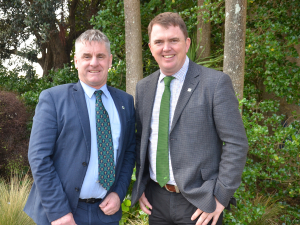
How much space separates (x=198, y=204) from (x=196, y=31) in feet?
14.3

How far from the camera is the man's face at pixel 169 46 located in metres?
2.05

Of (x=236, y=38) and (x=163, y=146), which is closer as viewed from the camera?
(x=163, y=146)

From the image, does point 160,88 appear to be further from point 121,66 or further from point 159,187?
point 121,66

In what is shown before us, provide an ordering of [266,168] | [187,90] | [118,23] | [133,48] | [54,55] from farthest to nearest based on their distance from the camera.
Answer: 1. [54,55]
2. [118,23]
3. [133,48]
4. [266,168]
5. [187,90]

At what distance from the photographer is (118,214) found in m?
2.20

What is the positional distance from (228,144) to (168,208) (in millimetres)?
653

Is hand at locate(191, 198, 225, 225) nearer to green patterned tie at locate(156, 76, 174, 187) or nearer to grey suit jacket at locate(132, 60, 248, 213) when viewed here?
grey suit jacket at locate(132, 60, 248, 213)

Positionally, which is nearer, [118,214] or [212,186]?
[212,186]

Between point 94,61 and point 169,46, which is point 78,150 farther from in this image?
point 169,46

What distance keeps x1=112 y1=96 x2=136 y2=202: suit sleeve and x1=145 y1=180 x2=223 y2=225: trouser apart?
0.68 ft

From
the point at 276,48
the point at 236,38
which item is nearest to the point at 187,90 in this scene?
the point at 236,38

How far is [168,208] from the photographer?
2061 mm

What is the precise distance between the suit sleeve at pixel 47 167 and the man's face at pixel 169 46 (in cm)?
89

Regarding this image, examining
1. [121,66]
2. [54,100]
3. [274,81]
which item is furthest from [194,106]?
[121,66]
